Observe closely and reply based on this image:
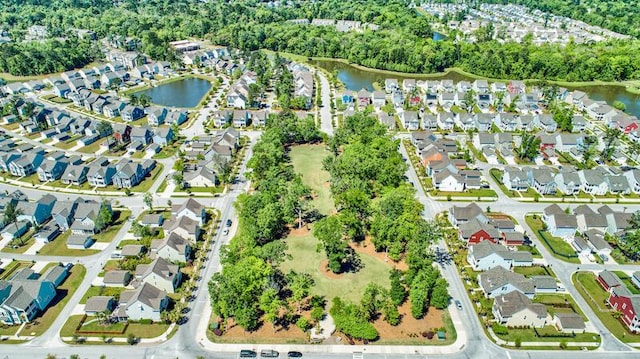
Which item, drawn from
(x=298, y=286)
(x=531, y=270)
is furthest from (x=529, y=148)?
(x=298, y=286)

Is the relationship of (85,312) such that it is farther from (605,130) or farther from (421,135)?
(605,130)

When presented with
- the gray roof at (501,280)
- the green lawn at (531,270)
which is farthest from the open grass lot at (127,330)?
the green lawn at (531,270)

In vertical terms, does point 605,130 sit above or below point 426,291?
below

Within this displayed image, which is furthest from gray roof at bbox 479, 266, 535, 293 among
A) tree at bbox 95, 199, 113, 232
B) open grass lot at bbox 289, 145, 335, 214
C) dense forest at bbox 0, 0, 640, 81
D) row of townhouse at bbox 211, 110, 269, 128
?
dense forest at bbox 0, 0, 640, 81

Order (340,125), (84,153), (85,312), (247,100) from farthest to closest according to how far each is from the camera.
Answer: (247,100) < (340,125) < (84,153) < (85,312)

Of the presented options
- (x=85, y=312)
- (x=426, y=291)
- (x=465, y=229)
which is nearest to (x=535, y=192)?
(x=465, y=229)

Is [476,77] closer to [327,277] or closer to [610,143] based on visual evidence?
[610,143]
